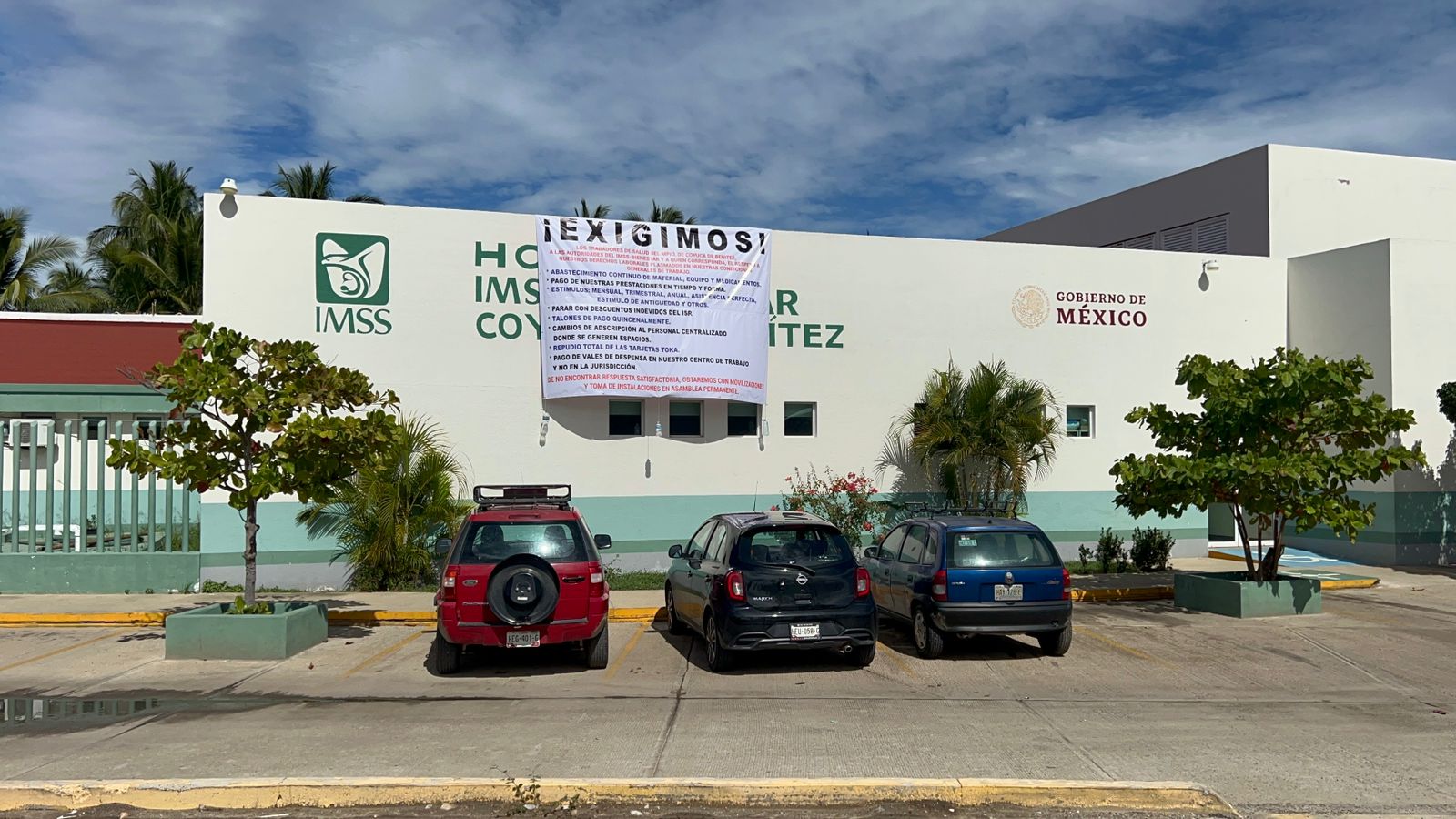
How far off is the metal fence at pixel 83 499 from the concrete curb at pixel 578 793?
10.1m

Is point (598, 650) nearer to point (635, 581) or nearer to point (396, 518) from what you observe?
point (635, 581)

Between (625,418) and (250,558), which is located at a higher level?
(625,418)

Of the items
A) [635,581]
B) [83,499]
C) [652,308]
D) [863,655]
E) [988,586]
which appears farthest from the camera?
[652,308]

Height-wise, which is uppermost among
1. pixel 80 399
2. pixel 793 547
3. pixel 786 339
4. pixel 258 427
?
pixel 786 339

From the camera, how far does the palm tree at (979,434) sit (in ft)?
62.7

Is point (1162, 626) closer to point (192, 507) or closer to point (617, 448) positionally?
point (617, 448)

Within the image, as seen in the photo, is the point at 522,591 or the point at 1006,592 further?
the point at 1006,592

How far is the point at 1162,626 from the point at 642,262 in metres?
9.87

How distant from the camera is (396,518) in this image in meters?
16.9

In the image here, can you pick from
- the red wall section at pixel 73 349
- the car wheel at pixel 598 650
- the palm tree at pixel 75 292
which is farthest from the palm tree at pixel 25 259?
the car wheel at pixel 598 650

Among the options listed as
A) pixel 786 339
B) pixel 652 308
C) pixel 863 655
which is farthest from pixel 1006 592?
pixel 652 308

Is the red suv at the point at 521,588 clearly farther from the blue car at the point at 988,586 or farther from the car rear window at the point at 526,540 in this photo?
the blue car at the point at 988,586

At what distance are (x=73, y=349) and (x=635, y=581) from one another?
12.3 m

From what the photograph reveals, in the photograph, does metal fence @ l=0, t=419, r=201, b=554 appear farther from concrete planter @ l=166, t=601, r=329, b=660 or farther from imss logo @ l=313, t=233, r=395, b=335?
concrete planter @ l=166, t=601, r=329, b=660
